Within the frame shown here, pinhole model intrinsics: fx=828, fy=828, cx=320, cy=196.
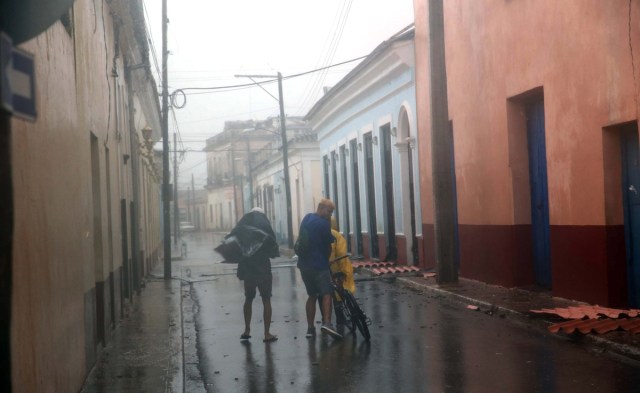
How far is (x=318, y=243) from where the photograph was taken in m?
10.0

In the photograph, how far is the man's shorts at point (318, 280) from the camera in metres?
10.0

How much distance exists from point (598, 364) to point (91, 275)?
16.5 ft

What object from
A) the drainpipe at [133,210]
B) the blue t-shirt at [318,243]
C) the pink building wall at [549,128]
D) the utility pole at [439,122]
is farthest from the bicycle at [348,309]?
the drainpipe at [133,210]

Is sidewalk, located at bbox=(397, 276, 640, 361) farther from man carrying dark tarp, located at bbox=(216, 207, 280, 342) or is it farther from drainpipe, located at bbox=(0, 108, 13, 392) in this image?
drainpipe, located at bbox=(0, 108, 13, 392)

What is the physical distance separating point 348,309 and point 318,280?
1.72 ft

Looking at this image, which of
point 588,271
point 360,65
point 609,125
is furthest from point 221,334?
point 360,65

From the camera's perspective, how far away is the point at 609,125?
34.3 ft

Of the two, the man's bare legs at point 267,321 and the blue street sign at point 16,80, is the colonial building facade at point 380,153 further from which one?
the blue street sign at point 16,80

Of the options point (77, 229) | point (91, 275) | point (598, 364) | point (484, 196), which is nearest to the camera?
point (77, 229)

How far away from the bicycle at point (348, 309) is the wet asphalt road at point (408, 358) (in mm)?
177

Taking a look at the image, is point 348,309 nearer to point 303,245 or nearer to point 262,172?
point 303,245

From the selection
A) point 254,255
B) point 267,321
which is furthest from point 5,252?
point 267,321

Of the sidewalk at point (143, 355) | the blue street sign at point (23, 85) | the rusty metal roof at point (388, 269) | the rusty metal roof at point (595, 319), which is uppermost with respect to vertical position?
the blue street sign at point (23, 85)

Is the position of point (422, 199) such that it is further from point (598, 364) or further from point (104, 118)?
point (598, 364)
